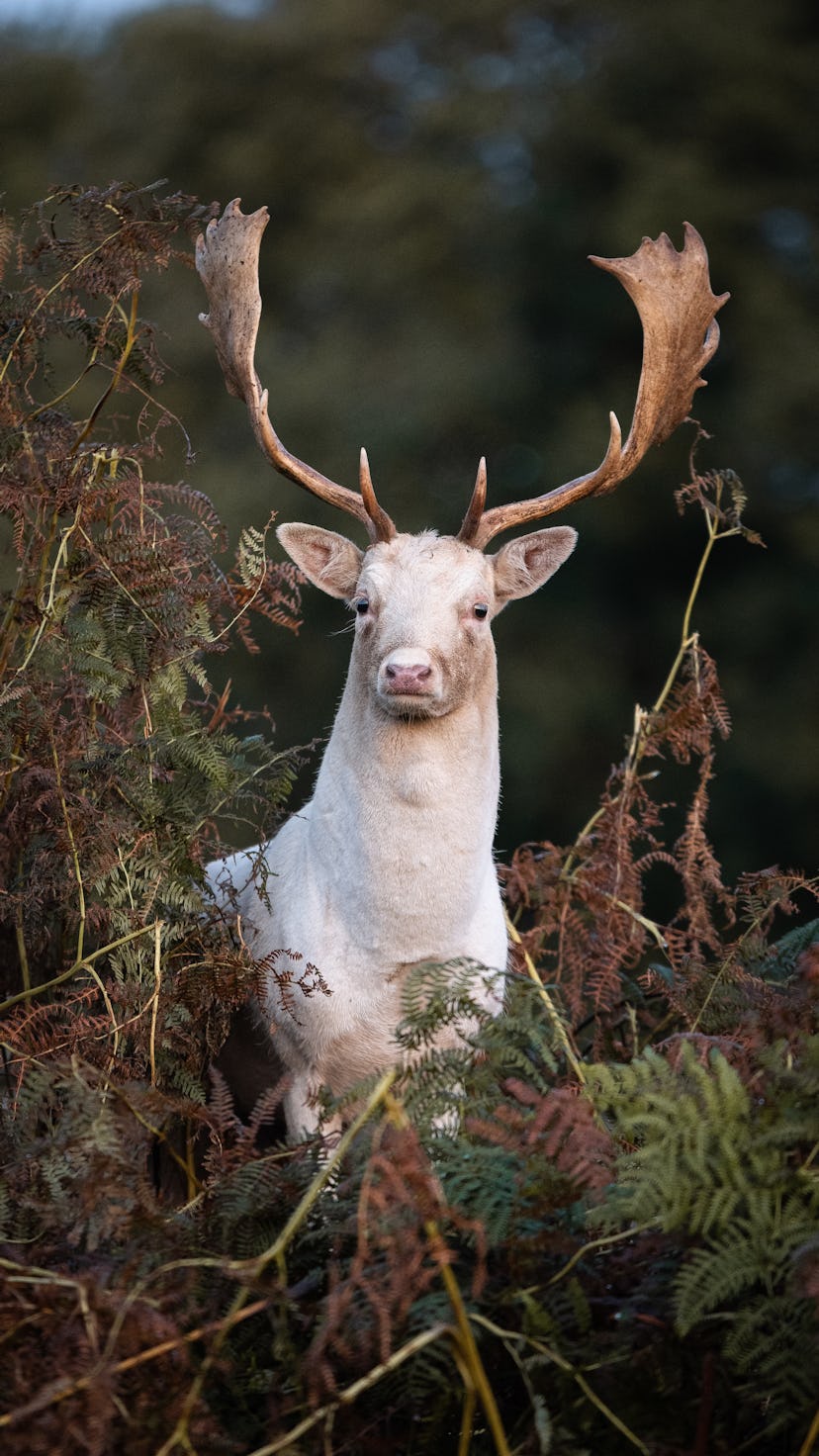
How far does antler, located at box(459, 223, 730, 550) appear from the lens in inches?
215

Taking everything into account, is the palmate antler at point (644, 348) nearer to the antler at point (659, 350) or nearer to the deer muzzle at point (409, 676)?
the antler at point (659, 350)

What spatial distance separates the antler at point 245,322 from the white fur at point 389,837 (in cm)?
13

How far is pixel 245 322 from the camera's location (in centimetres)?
551


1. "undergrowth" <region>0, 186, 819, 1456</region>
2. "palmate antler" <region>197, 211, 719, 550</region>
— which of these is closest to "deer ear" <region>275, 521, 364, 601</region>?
"palmate antler" <region>197, 211, 719, 550</region>

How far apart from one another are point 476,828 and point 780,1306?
2645mm

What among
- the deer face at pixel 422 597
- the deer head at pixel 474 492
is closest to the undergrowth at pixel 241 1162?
the deer face at pixel 422 597

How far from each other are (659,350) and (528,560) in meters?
0.78

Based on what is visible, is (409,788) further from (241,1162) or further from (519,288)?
(519,288)

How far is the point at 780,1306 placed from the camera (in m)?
2.56

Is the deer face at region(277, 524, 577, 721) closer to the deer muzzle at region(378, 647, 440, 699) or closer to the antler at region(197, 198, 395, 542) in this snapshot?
the deer muzzle at region(378, 647, 440, 699)

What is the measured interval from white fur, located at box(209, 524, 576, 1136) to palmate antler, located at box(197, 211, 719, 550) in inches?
7.0

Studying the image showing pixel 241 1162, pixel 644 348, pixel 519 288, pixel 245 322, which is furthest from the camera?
pixel 519 288

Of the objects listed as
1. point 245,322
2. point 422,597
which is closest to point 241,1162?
point 422,597

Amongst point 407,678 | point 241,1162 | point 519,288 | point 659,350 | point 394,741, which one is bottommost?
point 519,288
